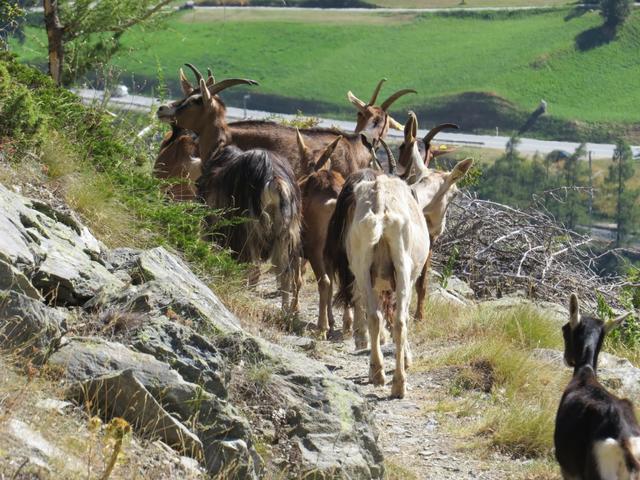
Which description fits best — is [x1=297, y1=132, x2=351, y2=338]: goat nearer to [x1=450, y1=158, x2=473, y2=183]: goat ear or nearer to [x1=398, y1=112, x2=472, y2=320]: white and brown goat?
[x1=398, y1=112, x2=472, y2=320]: white and brown goat

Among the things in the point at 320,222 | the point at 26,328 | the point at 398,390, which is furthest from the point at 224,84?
the point at 26,328

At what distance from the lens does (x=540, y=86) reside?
101 m

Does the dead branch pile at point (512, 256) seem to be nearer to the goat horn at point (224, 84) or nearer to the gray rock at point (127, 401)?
the goat horn at point (224, 84)

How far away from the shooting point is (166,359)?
6.86 meters

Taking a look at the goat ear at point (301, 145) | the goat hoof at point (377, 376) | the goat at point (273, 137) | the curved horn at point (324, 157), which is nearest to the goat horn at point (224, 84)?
the goat at point (273, 137)

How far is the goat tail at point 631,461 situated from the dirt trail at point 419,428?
4.79 ft

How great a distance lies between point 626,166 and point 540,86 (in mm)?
29303

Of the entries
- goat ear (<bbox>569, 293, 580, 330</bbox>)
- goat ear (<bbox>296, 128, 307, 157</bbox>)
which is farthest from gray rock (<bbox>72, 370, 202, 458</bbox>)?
goat ear (<bbox>296, 128, 307, 157</bbox>)

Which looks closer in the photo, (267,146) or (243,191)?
(243,191)

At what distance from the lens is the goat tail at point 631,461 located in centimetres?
683

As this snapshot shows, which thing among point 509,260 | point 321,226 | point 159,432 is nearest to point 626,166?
point 509,260

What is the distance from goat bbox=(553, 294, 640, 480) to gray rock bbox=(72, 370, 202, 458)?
2.30 meters

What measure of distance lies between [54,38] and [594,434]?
8.27 metres

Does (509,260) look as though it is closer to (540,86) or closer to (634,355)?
(634,355)
